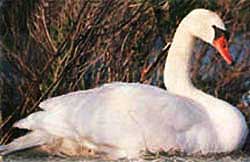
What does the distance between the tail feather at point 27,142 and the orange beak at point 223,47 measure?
0.85m

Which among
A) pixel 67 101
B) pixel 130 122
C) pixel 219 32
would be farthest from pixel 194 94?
pixel 67 101

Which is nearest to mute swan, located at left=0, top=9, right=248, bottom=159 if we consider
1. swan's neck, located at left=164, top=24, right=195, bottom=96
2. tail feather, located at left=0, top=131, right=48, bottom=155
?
tail feather, located at left=0, top=131, right=48, bottom=155

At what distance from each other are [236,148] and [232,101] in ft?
2.14

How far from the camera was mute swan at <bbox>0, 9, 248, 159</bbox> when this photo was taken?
3834 mm

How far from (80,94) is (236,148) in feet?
2.18

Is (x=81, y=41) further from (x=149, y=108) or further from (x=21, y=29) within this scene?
(x=149, y=108)

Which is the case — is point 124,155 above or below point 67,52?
below

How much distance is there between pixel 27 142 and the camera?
13.1 feet

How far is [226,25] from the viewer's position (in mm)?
4504

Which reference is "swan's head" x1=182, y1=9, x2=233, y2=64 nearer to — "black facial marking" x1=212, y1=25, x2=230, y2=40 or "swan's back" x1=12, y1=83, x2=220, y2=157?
"black facial marking" x1=212, y1=25, x2=230, y2=40

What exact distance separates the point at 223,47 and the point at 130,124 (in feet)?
2.11

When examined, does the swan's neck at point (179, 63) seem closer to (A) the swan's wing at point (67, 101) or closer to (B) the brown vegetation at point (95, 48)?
(B) the brown vegetation at point (95, 48)

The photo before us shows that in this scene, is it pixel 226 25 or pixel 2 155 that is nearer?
pixel 2 155

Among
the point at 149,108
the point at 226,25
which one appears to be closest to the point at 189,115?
the point at 149,108
